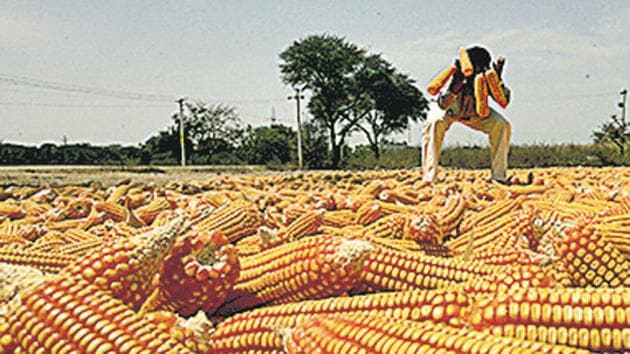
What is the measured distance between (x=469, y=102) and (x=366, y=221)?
16.0 ft

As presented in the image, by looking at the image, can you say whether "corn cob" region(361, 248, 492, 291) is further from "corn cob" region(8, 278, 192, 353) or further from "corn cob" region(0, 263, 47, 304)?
"corn cob" region(0, 263, 47, 304)

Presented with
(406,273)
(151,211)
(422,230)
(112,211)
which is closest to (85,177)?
(112,211)

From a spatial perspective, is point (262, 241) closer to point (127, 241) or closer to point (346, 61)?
point (127, 241)

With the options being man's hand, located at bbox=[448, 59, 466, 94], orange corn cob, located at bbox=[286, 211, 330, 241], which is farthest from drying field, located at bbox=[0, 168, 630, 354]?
man's hand, located at bbox=[448, 59, 466, 94]

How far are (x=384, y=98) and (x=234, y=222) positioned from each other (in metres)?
50.8

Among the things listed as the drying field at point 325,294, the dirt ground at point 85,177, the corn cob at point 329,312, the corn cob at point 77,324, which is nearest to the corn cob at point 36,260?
the drying field at point 325,294

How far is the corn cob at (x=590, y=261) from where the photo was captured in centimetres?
173

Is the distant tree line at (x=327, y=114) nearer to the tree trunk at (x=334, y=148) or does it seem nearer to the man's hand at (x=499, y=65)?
the tree trunk at (x=334, y=148)

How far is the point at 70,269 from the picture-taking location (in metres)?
1.43

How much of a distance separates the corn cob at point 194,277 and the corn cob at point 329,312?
12 centimetres

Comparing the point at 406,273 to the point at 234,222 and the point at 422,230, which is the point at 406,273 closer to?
the point at 422,230

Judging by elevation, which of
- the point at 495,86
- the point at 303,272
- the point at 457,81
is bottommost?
the point at 303,272

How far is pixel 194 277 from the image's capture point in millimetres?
1640

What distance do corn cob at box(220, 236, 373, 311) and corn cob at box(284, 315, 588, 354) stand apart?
1.04 feet
